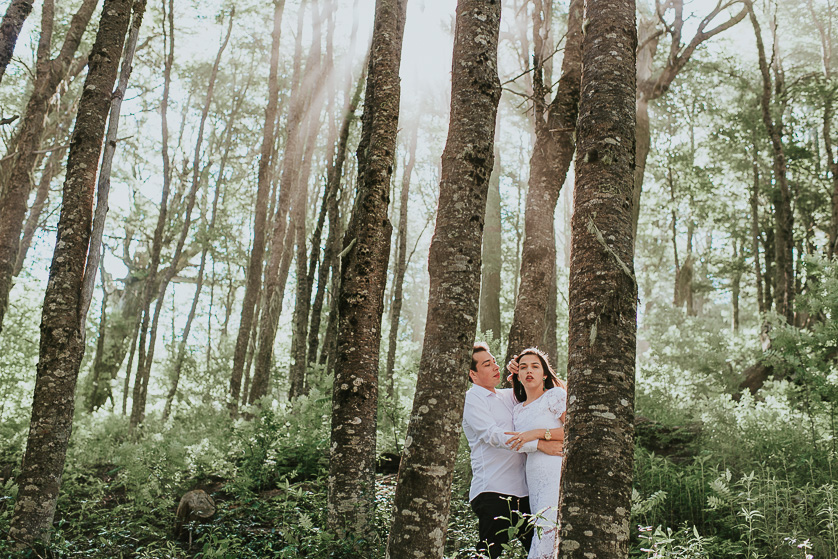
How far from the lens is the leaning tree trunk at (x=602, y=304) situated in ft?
9.81

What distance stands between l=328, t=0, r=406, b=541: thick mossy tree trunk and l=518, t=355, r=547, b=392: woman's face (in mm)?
1292

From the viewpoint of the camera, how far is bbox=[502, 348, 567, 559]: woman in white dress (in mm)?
4145

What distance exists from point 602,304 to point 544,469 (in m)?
1.62

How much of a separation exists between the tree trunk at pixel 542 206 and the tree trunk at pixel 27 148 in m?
6.62

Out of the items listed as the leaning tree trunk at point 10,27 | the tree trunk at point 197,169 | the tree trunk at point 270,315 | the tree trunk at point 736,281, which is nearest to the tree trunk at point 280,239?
the tree trunk at point 270,315

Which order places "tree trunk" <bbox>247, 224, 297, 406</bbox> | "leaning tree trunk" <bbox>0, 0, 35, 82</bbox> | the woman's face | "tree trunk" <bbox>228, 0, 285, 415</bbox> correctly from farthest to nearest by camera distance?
"tree trunk" <bbox>228, 0, 285, 415</bbox>
"tree trunk" <bbox>247, 224, 297, 406</bbox>
"leaning tree trunk" <bbox>0, 0, 35, 82</bbox>
the woman's face

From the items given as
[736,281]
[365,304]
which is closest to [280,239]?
[365,304]

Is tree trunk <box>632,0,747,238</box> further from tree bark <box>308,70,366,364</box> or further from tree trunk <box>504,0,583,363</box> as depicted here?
tree bark <box>308,70,366,364</box>

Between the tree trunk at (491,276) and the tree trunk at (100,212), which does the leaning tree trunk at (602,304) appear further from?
the tree trunk at (491,276)

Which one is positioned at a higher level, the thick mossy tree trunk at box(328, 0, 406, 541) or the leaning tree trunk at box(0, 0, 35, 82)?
the leaning tree trunk at box(0, 0, 35, 82)

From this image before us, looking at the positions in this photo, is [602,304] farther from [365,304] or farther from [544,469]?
[365,304]

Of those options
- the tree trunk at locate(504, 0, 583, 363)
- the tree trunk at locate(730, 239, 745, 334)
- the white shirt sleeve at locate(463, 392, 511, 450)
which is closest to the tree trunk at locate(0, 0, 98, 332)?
the tree trunk at locate(504, 0, 583, 363)

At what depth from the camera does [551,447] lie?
435 cm

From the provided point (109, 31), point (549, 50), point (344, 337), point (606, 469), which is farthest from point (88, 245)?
point (549, 50)
